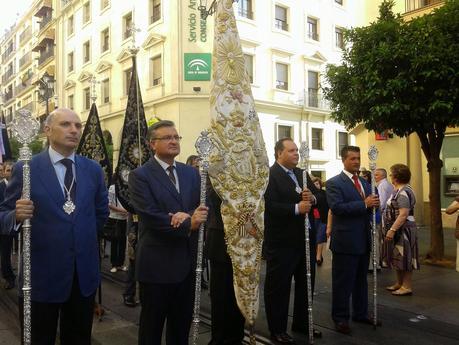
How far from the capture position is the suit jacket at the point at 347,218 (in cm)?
524

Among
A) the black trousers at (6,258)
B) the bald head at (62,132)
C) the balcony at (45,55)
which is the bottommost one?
the black trousers at (6,258)

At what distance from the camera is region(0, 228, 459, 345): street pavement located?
502cm

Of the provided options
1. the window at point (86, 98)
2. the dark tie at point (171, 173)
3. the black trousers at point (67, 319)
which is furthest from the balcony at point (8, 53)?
the black trousers at point (67, 319)

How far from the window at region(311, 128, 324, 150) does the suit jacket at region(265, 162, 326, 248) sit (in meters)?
24.8

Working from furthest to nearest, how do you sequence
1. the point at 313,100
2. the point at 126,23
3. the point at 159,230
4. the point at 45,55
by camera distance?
the point at 45,55
the point at 313,100
the point at 126,23
the point at 159,230

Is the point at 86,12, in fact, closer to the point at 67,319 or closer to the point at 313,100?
the point at 313,100

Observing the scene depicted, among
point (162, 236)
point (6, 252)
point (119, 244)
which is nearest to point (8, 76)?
point (6, 252)

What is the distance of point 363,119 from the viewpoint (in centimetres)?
926

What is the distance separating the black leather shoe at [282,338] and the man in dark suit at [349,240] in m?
0.75

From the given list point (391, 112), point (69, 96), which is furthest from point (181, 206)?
point (69, 96)

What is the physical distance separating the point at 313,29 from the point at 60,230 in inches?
1128

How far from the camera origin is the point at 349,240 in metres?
5.25

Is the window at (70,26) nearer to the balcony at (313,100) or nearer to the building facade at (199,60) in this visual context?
the building facade at (199,60)

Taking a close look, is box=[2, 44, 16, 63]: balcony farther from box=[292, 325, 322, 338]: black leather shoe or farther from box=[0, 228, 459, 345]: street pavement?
box=[292, 325, 322, 338]: black leather shoe
